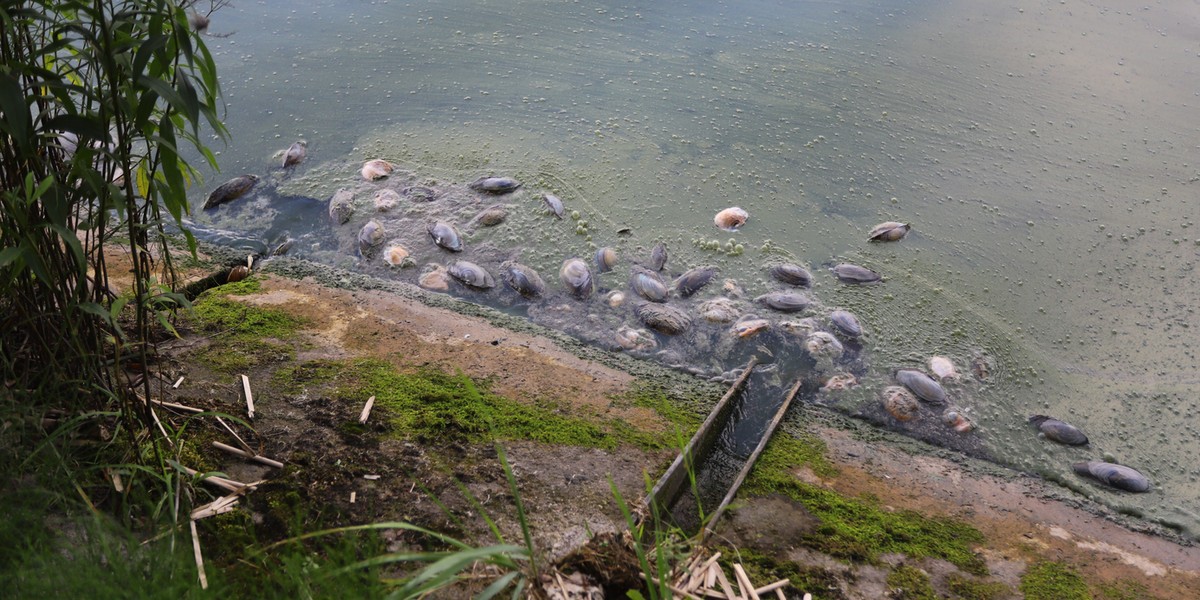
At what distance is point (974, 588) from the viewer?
1905 millimetres

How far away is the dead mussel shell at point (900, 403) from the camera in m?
2.53

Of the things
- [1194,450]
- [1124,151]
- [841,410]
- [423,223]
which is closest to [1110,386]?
[1194,450]

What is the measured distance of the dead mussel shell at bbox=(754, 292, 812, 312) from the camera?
2865 millimetres

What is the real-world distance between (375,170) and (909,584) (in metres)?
2.46

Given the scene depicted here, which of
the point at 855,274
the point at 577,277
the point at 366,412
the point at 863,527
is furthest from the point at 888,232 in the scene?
the point at 366,412

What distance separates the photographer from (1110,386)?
8.84 ft

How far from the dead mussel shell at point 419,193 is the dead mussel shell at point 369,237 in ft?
0.74

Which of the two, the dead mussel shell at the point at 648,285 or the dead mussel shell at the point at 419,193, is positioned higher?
the dead mussel shell at the point at 419,193

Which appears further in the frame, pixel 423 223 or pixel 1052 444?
pixel 423 223

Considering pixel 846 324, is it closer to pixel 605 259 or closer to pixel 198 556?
pixel 605 259

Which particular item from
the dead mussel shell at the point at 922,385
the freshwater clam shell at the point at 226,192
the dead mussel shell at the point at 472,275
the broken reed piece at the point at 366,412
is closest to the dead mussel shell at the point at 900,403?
the dead mussel shell at the point at 922,385

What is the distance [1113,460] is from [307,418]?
2198 millimetres

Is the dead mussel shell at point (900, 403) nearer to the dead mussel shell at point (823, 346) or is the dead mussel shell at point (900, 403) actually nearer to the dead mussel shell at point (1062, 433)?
the dead mussel shell at point (823, 346)

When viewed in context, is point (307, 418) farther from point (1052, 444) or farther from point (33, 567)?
point (1052, 444)
